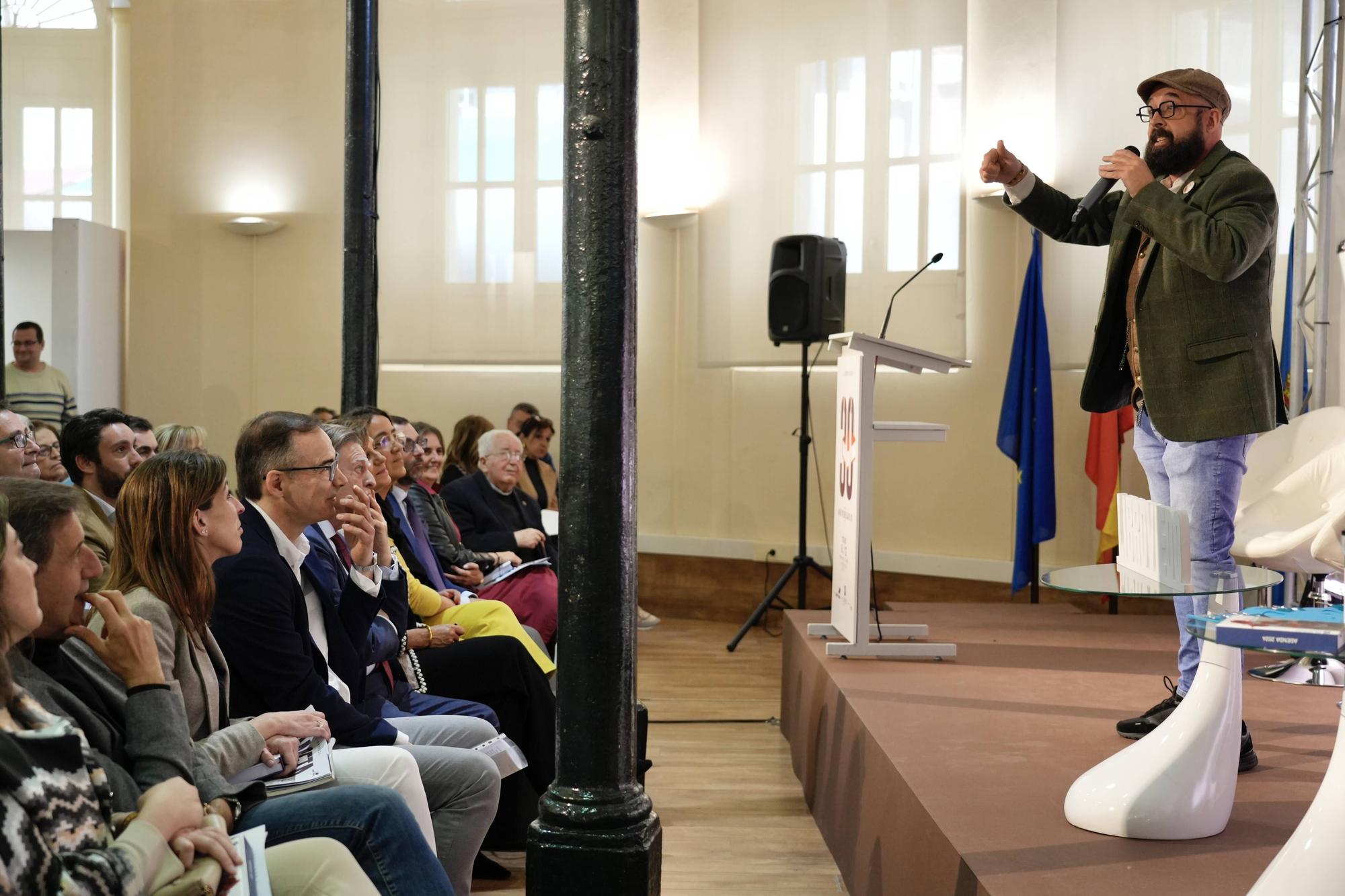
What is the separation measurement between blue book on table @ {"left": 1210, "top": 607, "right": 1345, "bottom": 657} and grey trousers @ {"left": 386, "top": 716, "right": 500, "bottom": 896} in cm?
140

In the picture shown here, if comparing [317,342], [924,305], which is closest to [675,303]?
[924,305]

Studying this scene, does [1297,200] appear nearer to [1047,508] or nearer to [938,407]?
[1047,508]

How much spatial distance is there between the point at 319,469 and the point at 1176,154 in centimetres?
198

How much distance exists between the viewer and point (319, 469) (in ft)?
8.54

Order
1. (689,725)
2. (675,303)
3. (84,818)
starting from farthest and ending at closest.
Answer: (675,303)
(689,725)
(84,818)

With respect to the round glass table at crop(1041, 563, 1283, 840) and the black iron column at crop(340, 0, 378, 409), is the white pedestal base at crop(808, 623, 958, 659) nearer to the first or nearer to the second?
the round glass table at crop(1041, 563, 1283, 840)

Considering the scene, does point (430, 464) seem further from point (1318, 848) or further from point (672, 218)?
point (1318, 848)

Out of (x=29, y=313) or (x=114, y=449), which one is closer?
(x=114, y=449)

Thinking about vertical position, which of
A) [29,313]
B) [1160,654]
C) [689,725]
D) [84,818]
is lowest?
[689,725]

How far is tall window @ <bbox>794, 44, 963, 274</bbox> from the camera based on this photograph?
6.86 m

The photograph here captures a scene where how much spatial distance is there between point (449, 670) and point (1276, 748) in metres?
1.98

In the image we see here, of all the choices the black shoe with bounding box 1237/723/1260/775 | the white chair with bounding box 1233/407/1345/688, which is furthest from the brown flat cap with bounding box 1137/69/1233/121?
the white chair with bounding box 1233/407/1345/688

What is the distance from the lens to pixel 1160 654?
13.5ft

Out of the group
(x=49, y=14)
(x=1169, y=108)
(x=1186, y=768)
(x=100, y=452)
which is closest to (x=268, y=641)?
(x=100, y=452)
